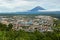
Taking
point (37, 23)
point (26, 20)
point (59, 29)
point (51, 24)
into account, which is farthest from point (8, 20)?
point (59, 29)

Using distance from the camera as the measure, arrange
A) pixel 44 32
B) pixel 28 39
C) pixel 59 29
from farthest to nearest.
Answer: pixel 59 29 → pixel 44 32 → pixel 28 39

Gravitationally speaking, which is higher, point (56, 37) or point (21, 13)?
point (21, 13)

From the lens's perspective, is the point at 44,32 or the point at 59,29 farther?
the point at 59,29

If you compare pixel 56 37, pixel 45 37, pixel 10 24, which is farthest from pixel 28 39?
pixel 10 24

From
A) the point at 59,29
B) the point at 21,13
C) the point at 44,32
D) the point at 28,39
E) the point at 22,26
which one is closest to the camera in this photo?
the point at 28,39

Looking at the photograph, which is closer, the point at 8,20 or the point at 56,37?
the point at 56,37

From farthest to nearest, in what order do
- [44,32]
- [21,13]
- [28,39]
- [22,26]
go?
[21,13] → [22,26] → [44,32] → [28,39]

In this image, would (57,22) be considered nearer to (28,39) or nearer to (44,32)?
(44,32)

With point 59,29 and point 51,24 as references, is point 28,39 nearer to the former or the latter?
point 59,29
